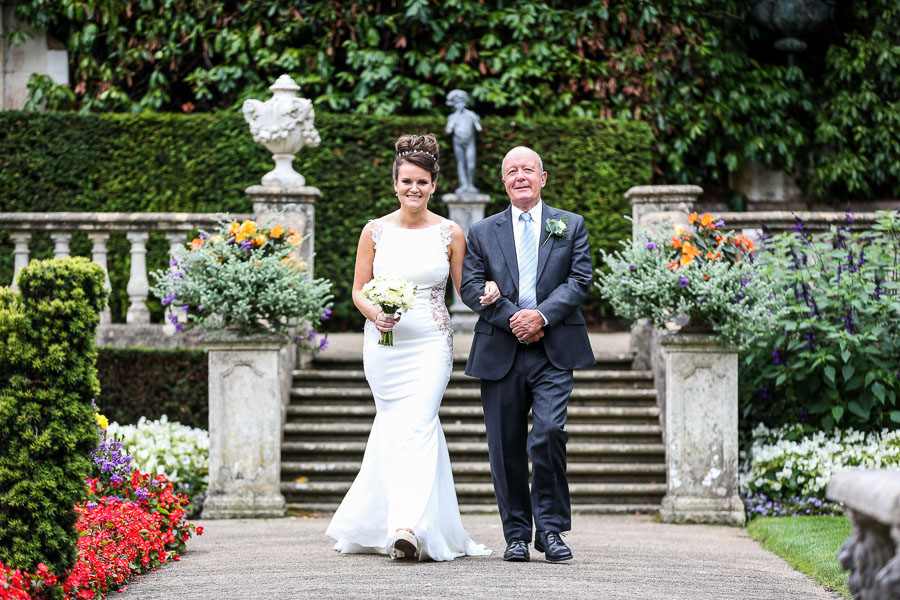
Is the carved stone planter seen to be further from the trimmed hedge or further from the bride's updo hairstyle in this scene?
the trimmed hedge

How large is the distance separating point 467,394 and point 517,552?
3.39 meters

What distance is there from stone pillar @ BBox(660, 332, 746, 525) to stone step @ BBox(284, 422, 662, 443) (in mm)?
779

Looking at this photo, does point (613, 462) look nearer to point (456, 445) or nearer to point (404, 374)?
point (456, 445)

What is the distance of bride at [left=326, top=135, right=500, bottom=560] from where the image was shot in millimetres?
5191

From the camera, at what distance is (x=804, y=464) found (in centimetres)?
719

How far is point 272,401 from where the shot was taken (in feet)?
23.9

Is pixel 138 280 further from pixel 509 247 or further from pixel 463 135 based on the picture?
pixel 509 247

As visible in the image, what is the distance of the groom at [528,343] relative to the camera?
508 cm

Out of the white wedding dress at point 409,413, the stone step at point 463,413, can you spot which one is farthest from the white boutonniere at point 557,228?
the stone step at point 463,413

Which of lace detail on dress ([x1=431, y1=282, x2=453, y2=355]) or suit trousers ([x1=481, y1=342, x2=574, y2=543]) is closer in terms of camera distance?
suit trousers ([x1=481, y1=342, x2=574, y2=543])

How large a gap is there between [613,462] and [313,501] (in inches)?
82.5


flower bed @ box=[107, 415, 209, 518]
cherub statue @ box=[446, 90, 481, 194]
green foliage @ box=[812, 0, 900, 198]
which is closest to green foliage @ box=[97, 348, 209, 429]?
flower bed @ box=[107, 415, 209, 518]

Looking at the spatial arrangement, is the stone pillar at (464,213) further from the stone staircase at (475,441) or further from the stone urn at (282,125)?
the stone staircase at (475,441)

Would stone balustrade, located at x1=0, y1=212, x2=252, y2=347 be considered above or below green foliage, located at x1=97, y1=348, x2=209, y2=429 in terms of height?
above
